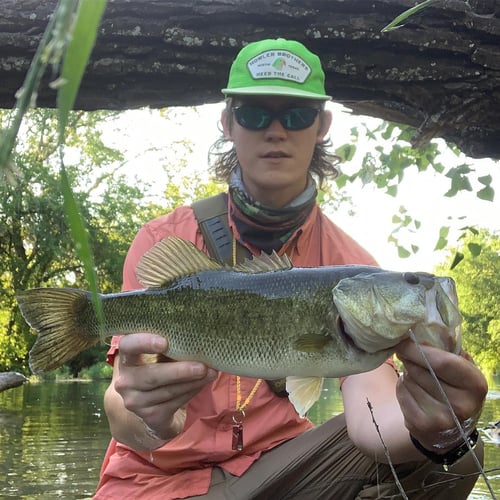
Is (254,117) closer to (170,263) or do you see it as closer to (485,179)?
(170,263)

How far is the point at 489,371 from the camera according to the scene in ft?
175

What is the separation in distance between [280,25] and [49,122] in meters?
27.4

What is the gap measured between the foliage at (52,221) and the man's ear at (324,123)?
21.0m

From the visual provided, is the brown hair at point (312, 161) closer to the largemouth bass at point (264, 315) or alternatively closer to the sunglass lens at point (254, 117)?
the sunglass lens at point (254, 117)

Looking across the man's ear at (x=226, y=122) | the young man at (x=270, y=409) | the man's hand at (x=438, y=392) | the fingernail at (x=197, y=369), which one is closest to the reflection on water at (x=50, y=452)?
the young man at (x=270, y=409)

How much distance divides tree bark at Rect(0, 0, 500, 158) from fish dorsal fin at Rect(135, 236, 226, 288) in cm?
132

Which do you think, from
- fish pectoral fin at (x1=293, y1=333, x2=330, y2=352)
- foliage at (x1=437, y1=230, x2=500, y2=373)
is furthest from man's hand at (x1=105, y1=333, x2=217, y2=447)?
foliage at (x1=437, y1=230, x2=500, y2=373)

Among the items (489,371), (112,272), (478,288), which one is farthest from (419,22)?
(489,371)

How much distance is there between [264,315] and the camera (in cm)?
213

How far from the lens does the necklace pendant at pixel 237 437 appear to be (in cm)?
315

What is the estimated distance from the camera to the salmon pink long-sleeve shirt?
124 inches

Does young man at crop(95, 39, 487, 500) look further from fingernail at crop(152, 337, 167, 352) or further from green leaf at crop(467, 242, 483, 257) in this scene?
green leaf at crop(467, 242, 483, 257)

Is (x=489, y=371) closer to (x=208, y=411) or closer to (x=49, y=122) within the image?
(x=49, y=122)

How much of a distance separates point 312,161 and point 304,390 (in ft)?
7.10
